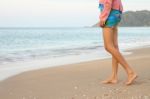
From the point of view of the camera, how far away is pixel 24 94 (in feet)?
17.6

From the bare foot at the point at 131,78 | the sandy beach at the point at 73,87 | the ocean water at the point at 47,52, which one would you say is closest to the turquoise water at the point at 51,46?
the ocean water at the point at 47,52

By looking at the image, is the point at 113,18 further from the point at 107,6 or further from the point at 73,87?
the point at 73,87

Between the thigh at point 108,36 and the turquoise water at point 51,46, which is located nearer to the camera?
the thigh at point 108,36

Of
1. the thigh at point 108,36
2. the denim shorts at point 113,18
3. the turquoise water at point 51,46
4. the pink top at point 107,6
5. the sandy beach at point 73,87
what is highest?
the pink top at point 107,6

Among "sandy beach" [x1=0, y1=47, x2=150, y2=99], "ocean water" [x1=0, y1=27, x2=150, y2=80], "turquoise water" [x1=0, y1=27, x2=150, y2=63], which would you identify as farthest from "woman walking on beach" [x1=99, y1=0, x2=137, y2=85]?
"turquoise water" [x1=0, y1=27, x2=150, y2=63]

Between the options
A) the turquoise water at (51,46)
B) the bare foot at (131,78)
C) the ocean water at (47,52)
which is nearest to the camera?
the bare foot at (131,78)

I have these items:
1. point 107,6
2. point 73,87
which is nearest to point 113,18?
point 107,6

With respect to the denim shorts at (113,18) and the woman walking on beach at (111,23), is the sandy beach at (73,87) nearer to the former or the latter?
the woman walking on beach at (111,23)

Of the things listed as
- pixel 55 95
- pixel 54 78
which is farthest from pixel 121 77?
pixel 55 95

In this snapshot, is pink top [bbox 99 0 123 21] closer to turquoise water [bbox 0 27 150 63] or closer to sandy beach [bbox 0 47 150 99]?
sandy beach [bbox 0 47 150 99]

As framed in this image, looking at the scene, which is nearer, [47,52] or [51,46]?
[47,52]

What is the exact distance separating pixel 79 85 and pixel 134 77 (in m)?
0.84

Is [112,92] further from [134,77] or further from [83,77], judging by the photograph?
[83,77]

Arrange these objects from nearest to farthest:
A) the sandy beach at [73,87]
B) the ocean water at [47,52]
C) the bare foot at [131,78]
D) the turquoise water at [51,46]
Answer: the sandy beach at [73,87] → the bare foot at [131,78] → the ocean water at [47,52] → the turquoise water at [51,46]
